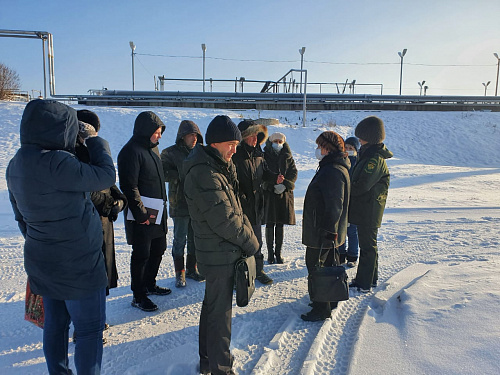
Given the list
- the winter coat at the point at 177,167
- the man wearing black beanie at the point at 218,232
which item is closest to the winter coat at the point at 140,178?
the winter coat at the point at 177,167

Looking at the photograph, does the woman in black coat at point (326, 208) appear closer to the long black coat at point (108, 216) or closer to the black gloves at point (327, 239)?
the black gloves at point (327, 239)

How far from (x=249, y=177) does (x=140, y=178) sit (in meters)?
1.28

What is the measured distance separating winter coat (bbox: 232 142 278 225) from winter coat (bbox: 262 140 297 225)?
0.49m

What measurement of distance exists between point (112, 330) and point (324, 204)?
2.40 meters

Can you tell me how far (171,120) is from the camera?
58.5ft

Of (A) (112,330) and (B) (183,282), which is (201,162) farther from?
(B) (183,282)

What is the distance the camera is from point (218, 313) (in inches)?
101

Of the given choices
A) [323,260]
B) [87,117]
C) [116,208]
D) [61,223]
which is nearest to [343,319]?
[323,260]

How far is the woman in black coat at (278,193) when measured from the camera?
5016 mm

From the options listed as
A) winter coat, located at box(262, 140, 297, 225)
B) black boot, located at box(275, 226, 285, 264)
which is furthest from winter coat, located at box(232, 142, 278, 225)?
black boot, located at box(275, 226, 285, 264)

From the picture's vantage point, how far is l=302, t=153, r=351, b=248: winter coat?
3465 mm

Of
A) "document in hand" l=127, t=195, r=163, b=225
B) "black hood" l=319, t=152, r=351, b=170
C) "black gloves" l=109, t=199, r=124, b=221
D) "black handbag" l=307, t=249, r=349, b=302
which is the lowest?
"black handbag" l=307, t=249, r=349, b=302

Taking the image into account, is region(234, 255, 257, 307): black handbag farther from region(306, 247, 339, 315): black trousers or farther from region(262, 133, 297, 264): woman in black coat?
region(262, 133, 297, 264): woman in black coat

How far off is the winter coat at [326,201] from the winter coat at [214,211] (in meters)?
1.12
